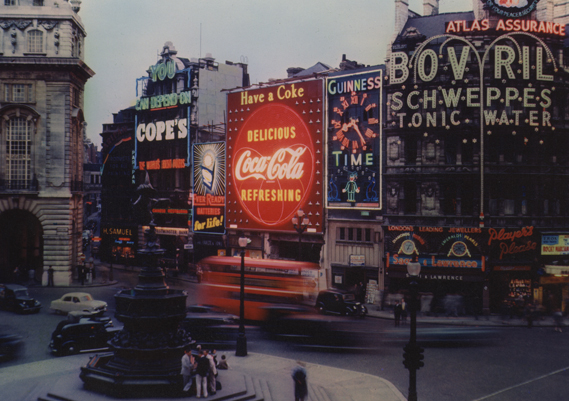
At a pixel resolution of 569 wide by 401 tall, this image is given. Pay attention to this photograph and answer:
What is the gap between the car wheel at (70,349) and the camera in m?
A: 25.1

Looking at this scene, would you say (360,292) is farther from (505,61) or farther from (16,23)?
(16,23)

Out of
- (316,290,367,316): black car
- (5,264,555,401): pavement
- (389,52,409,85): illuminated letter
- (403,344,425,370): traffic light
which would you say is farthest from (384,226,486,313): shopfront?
(403,344,425,370): traffic light

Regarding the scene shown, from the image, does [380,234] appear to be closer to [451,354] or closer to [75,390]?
[451,354]

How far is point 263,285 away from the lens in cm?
3117

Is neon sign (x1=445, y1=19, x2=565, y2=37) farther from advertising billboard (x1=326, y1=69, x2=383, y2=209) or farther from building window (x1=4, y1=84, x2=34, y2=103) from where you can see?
building window (x1=4, y1=84, x2=34, y2=103)

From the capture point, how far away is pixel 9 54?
154 feet

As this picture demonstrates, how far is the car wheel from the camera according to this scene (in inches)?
989

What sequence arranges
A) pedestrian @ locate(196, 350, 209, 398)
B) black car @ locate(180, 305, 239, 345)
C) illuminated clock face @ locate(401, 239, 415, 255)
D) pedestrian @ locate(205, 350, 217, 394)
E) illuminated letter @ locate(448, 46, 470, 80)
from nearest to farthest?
pedestrian @ locate(196, 350, 209, 398), pedestrian @ locate(205, 350, 217, 394), black car @ locate(180, 305, 239, 345), illuminated letter @ locate(448, 46, 470, 80), illuminated clock face @ locate(401, 239, 415, 255)

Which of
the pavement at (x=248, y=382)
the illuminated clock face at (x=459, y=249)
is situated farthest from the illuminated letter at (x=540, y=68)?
the pavement at (x=248, y=382)

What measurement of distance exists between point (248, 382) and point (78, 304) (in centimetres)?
1638

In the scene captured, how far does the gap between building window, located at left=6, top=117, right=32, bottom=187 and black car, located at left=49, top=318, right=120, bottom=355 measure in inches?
1006

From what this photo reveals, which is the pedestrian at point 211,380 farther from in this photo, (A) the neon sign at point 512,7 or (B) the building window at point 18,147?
(B) the building window at point 18,147

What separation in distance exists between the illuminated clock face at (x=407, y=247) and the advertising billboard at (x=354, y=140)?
3561 millimetres

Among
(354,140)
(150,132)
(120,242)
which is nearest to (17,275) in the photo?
(120,242)
